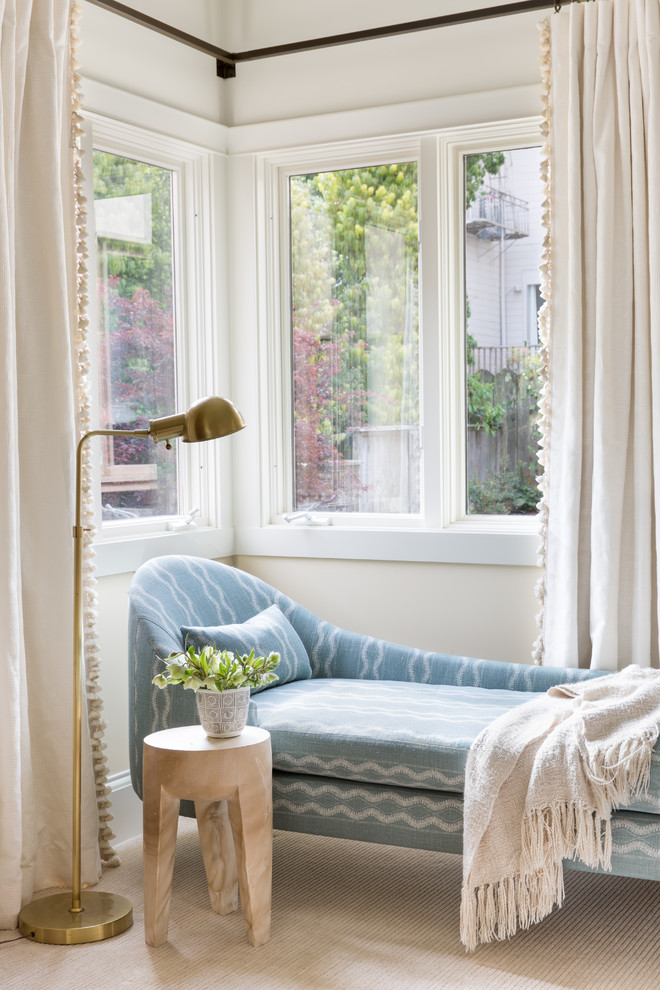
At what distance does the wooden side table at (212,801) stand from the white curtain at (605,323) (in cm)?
112

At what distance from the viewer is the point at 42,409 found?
2.81 meters

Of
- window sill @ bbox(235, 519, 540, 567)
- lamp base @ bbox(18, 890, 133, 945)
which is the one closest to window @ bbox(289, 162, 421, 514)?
window sill @ bbox(235, 519, 540, 567)

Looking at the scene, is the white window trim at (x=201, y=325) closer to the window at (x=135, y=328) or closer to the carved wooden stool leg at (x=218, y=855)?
the window at (x=135, y=328)

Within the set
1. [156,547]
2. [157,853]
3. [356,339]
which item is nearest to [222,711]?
[157,853]

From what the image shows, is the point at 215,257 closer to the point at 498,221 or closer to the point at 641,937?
the point at 498,221

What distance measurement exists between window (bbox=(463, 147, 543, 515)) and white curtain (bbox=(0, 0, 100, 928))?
1.37 meters

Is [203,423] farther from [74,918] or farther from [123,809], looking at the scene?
[123,809]

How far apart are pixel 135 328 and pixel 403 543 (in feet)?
3.72

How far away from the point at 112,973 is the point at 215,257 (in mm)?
2409

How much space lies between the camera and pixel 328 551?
3748 mm

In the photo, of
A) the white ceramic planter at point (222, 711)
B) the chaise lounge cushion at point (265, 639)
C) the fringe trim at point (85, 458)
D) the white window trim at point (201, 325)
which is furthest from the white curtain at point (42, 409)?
the white window trim at point (201, 325)

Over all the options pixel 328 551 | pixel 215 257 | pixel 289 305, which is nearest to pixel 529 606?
pixel 328 551

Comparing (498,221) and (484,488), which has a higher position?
(498,221)

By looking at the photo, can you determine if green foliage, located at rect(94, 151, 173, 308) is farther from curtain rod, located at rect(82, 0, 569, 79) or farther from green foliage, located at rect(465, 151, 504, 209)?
green foliage, located at rect(465, 151, 504, 209)
